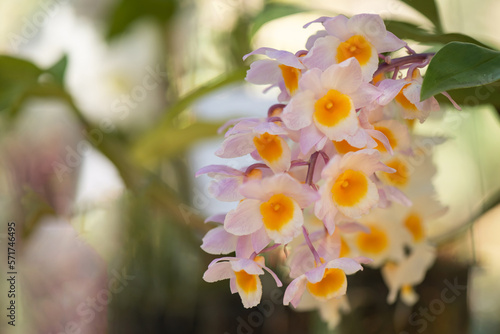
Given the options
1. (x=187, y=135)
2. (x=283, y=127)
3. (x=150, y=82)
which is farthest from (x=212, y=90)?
(x=150, y=82)

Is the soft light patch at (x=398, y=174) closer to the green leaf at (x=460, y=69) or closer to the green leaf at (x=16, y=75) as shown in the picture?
the green leaf at (x=460, y=69)

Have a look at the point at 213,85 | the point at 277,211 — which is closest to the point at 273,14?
the point at 213,85

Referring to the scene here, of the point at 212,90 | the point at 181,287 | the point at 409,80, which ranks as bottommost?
the point at 181,287

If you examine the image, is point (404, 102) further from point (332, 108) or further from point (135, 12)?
point (135, 12)

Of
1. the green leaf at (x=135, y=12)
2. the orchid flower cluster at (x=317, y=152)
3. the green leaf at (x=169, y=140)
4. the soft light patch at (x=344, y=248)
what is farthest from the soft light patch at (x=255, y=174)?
the green leaf at (x=135, y=12)

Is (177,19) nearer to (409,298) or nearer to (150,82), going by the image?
(150,82)

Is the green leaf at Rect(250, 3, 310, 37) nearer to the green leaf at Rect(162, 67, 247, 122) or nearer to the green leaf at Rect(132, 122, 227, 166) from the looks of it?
the green leaf at Rect(162, 67, 247, 122)
